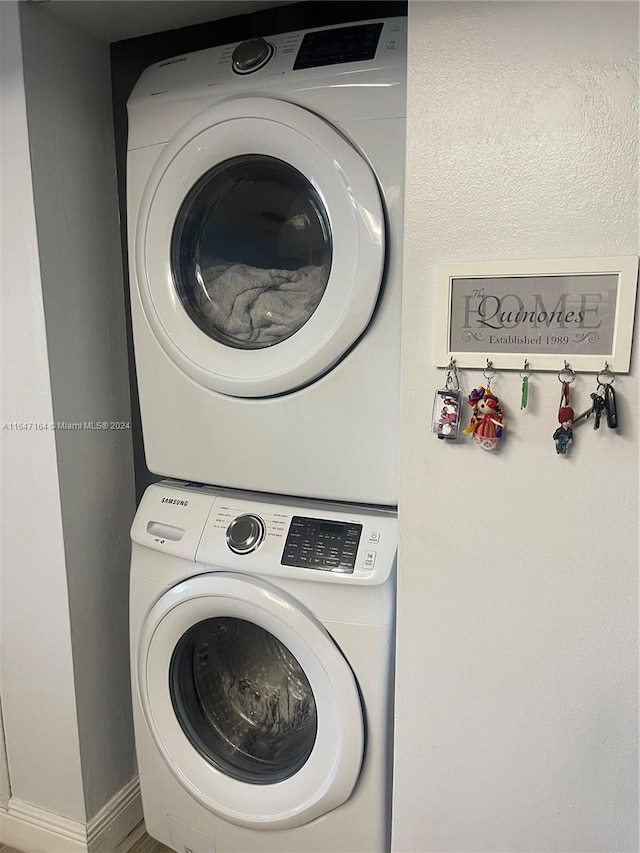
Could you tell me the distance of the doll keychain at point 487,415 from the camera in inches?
36.8

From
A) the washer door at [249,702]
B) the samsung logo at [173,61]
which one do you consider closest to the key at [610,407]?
the washer door at [249,702]

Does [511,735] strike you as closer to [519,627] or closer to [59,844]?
[519,627]

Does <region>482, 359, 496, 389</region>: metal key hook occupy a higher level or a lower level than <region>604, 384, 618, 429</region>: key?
higher

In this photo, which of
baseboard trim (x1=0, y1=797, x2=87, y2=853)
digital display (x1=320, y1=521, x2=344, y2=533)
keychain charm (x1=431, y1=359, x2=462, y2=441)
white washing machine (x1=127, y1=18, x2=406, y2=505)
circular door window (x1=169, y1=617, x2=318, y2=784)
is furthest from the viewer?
baseboard trim (x1=0, y1=797, x2=87, y2=853)

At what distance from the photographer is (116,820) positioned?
155 centimetres

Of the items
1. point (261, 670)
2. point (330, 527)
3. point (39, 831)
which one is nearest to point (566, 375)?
point (330, 527)

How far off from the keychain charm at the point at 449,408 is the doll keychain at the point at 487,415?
0.02 meters

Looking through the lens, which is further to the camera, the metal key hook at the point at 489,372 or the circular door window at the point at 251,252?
the circular door window at the point at 251,252

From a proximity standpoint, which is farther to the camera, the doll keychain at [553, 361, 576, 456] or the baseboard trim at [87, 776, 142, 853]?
the baseboard trim at [87, 776, 142, 853]

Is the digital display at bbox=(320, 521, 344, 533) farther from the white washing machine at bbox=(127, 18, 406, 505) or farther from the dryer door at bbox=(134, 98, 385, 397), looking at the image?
the dryer door at bbox=(134, 98, 385, 397)

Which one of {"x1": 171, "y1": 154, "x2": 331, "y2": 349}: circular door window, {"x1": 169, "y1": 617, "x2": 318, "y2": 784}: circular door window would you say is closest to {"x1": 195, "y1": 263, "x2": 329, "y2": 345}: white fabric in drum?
{"x1": 171, "y1": 154, "x2": 331, "y2": 349}: circular door window

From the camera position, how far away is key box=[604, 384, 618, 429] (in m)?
0.87

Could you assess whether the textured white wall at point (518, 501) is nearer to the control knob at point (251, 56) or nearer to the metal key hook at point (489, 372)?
the metal key hook at point (489, 372)

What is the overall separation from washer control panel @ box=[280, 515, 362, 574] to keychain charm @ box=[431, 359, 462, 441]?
311 millimetres
